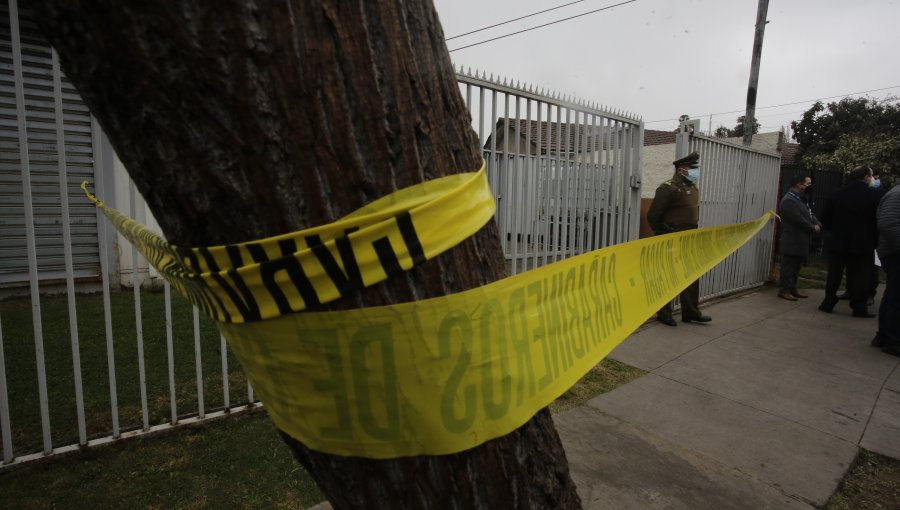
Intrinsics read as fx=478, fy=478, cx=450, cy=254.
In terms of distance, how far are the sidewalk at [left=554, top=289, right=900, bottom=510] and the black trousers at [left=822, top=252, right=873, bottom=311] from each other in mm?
1199

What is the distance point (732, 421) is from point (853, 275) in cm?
481

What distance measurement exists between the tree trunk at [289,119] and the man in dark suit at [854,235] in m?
7.54

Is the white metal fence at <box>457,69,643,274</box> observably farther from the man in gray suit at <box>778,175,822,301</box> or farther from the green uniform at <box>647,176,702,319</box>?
the man in gray suit at <box>778,175,822,301</box>

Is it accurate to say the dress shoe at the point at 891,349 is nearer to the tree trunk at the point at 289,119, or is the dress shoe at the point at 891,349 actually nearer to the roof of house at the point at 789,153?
the tree trunk at the point at 289,119

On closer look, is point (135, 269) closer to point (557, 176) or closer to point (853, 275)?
point (557, 176)

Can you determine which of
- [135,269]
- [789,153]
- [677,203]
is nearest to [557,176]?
[677,203]

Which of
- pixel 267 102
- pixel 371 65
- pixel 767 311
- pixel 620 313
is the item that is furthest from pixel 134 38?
pixel 767 311

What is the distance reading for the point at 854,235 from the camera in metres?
6.26

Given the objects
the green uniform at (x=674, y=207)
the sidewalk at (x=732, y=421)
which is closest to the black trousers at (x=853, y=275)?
the sidewalk at (x=732, y=421)

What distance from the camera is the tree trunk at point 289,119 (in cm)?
59

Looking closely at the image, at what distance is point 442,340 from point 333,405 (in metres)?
0.20

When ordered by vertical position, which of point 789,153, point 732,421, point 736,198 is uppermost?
point 789,153

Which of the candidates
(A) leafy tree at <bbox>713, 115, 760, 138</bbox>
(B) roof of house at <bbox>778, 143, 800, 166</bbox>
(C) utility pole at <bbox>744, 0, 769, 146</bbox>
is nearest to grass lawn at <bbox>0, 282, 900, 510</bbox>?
(C) utility pole at <bbox>744, 0, 769, 146</bbox>

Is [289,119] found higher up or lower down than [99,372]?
higher up
